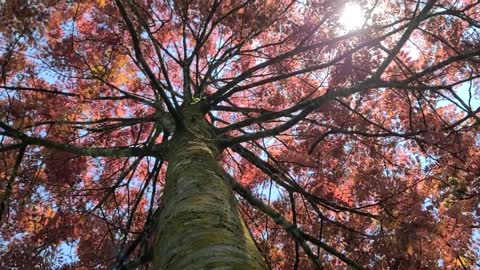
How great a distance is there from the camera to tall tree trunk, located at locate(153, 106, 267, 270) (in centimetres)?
184

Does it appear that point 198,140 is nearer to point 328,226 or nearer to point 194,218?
point 194,218

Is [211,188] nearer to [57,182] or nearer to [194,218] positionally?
[194,218]

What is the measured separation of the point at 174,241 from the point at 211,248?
1.00ft

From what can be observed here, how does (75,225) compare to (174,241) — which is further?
(75,225)

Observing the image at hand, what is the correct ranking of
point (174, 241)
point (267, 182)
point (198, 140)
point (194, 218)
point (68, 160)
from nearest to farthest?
point (174, 241) → point (194, 218) → point (198, 140) → point (68, 160) → point (267, 182)

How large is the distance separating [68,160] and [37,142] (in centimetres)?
272

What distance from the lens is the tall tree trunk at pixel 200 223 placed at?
1.84 meters

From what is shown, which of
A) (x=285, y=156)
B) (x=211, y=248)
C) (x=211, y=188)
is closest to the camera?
(x=211, y=248)

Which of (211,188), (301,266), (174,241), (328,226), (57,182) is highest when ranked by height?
(57,182)

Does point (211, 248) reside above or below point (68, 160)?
below

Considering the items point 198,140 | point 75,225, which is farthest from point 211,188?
point 75,225

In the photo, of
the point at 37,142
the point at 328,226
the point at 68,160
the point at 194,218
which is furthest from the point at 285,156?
the point at 194,218

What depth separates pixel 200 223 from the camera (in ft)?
7.17

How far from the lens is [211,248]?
1.89 metres
